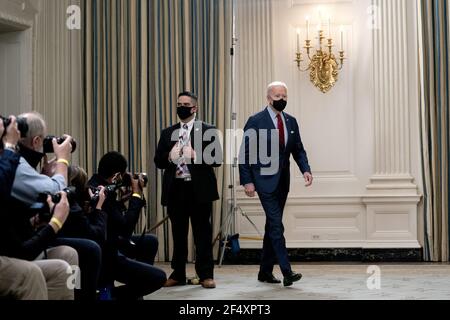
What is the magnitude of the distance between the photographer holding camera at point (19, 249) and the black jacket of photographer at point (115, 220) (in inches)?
28.9

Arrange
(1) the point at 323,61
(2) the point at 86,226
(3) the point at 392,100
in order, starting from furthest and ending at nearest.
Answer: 1. (1) the point at 323,61
2. (3) the point at 392,100
3. (2) the point at 86,226

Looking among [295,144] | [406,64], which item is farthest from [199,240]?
[406,64]

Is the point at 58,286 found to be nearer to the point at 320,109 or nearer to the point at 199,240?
the point at 199,240

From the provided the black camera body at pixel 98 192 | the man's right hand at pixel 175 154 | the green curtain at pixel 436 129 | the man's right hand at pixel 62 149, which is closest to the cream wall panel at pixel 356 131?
the green curtain at pixel 436 129

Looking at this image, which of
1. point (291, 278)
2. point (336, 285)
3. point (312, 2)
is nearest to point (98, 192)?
point (291, 278)

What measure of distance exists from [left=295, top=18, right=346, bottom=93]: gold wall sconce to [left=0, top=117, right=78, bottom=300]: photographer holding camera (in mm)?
4271

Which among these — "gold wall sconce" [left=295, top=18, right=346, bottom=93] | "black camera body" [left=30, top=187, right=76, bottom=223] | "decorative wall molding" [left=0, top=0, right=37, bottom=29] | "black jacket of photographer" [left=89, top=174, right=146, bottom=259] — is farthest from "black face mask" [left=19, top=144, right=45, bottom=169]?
"gold wall sconce" [left=295, top=18, right=346, bottom=93]

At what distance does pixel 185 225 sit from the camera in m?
5.30

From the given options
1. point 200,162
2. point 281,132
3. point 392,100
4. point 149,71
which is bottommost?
point 200,162

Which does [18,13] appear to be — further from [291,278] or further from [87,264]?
[87,264]

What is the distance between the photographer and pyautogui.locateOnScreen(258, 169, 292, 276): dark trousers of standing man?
5023 mm

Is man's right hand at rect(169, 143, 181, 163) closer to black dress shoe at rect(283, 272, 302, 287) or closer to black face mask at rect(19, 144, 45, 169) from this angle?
black dress shoe at rect(283, 272, 302, 287)

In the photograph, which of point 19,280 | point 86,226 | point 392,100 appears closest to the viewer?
point 19,280

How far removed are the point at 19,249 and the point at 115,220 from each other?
1.04 m
